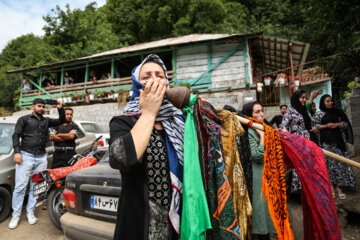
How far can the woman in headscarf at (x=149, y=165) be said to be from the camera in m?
0.95

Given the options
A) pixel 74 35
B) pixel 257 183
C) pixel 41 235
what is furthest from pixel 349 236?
pixel 74 35

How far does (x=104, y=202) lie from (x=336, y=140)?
451 centimetres

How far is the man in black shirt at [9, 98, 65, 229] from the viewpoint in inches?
141

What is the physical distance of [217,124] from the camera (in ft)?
4.12

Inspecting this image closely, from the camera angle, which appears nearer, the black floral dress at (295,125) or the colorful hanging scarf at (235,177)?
the colorful hanging scarf at (235,177)

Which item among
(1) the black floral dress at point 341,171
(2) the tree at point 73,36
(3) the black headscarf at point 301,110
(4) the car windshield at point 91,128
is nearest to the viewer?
(3) the black headscarf at point 301,110

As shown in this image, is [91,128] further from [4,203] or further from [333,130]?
[333,130]

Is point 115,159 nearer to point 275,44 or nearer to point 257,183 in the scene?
point 257,183

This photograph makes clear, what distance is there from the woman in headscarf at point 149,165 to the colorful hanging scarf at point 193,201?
0.09 meters

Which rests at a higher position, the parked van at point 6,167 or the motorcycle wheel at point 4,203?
the parked van at point 6,167

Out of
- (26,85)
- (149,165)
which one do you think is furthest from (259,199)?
(26,85)

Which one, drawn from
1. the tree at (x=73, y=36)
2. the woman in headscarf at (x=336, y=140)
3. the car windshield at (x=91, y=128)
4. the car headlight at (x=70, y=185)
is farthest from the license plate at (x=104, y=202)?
the tree at (x=73, y=36)

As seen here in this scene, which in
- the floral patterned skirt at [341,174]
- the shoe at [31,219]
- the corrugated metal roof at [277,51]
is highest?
the corrugated metal roof at [277,51]

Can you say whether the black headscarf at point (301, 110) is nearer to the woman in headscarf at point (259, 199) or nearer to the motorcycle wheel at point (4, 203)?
the woman in headscarf at point (259, 199)
